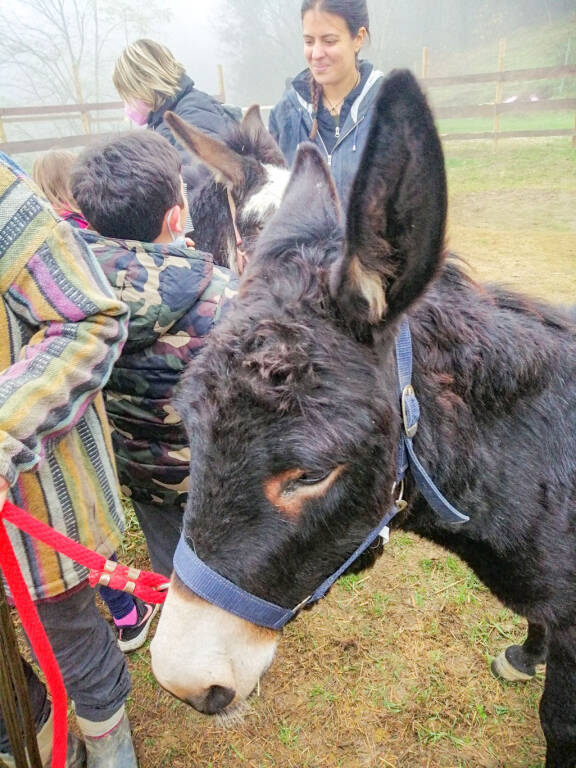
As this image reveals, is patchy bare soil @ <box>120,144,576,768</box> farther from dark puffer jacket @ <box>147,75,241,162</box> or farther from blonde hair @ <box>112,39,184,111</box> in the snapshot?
blonde hair @ <box>112,39,184,111</box>

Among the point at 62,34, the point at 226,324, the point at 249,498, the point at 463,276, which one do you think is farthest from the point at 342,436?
the point at 62,34

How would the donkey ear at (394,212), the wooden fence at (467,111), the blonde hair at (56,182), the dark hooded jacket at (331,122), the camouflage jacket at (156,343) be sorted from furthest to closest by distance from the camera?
the wooden fence at (467,111) < the dark hooded jacket at (331,122) < the blonde hair at (56,182) < the camouflage jacket at (156,343) < the donkey ear at (394,212)

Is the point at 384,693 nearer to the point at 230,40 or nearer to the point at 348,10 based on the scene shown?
the point at 348,10

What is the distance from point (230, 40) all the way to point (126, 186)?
45.2 meters

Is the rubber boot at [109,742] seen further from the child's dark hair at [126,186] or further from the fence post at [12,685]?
the child's dark hair at [126,186]

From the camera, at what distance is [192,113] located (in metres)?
3.76

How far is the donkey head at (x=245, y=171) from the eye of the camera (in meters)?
3.24

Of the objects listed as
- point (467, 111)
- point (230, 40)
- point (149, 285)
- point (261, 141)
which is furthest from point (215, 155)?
point (230, 40)

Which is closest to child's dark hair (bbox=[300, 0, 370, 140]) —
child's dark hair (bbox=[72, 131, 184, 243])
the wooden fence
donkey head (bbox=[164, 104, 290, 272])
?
donkey head (bbox=[164, 104, 290, 272])

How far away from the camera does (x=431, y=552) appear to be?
11.0 feet

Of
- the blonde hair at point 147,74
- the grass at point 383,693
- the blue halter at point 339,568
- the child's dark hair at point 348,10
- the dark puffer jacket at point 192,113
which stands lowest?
the grass at point 383,693

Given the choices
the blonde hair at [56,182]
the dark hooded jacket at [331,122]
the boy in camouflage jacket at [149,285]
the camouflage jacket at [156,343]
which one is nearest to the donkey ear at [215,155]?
the dark hooded jacket at [331,122]

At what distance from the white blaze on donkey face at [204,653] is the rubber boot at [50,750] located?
121 cm

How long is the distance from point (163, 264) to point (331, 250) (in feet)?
2.96
